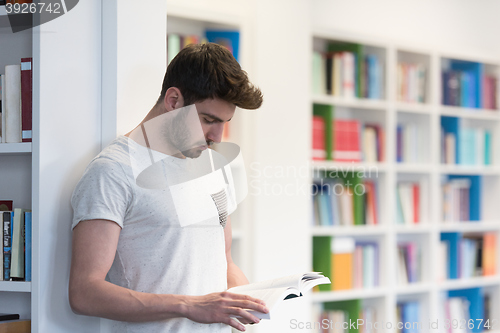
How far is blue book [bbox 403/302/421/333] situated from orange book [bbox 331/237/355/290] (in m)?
0.46

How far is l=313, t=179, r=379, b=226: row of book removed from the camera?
2.88m

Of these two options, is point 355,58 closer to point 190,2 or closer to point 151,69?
point 190,2

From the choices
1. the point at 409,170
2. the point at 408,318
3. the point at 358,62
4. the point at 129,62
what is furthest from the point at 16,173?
the point at 408,318

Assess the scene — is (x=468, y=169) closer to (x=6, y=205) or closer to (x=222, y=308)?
(x=222, y=308)

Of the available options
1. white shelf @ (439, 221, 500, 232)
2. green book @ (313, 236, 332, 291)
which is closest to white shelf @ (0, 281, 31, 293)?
green book @ (313, 236, 332, 291)

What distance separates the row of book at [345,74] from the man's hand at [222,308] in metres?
1.90

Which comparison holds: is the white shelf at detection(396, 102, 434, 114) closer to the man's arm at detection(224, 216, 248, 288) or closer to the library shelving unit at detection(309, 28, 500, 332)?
the library shelving unit at detection(309, 28, 500, 332)

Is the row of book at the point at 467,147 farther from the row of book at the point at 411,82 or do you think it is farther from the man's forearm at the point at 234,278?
the man's forearm at the point at 234,278

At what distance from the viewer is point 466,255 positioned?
335 cm

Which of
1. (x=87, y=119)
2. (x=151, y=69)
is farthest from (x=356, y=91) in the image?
(x=87, y=119)

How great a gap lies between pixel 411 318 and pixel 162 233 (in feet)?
7.63

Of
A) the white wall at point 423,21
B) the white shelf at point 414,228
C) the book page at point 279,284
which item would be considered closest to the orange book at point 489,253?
the white shelf at point 414,228

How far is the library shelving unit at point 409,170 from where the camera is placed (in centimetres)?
288

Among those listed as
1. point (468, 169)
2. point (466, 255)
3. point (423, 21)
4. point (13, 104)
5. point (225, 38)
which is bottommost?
point (466, 255)
